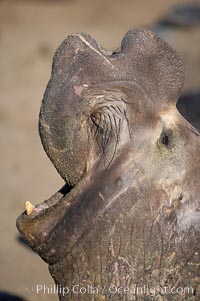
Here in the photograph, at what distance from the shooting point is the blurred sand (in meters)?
5.36

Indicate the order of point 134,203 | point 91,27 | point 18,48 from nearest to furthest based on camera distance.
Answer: point 134,203 < point 18,48 < point 91,27

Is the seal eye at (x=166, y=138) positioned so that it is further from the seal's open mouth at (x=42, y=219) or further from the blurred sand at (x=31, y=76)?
the blurred sand at (x=31, y=76)

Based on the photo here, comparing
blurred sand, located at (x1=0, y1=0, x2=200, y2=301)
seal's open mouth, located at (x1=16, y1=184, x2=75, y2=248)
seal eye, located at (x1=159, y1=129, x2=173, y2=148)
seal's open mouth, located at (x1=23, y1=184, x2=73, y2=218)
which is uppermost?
blurred sand, located at (x1=0, y1=0, x2=200, y2=301)

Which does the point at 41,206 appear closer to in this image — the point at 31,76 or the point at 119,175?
the point at 119,175

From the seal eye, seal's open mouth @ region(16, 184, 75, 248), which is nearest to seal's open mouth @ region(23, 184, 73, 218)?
seal's open mouth @ region(16, 184, 75, 248)

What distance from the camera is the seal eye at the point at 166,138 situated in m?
2.57

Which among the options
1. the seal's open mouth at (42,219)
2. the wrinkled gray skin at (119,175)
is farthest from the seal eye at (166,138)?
the seal's open mouth at (42,219)

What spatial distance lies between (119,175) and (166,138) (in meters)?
0.19

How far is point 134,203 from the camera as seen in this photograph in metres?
2.51

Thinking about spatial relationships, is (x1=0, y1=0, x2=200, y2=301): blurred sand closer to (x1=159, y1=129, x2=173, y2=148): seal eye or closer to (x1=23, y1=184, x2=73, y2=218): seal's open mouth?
(x1=23, y1=184, x2=73, y2=218): seal's open mouth

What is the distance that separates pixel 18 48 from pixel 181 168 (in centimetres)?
898

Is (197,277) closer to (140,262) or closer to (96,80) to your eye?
(140,262)

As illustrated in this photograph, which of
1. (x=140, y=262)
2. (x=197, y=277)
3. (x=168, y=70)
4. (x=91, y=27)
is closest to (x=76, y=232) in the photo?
(x=140, y=262)

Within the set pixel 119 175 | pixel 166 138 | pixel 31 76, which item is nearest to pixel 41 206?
pixel 119 175
